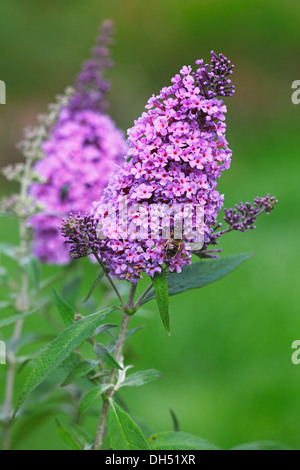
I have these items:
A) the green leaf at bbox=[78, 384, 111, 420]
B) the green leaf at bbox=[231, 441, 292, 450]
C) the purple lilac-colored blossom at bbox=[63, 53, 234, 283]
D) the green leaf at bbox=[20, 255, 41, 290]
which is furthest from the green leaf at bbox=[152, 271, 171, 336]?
the green leaf at bbox=[20, 255, 41, 290]

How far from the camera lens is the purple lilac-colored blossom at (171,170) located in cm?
64

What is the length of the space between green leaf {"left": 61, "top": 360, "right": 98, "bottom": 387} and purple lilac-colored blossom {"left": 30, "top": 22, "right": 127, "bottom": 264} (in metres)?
0.51

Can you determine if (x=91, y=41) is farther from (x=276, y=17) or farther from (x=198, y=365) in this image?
(x=198, y=365)

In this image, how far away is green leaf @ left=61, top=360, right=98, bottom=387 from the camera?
70cm

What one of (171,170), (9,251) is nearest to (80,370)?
(171,170)

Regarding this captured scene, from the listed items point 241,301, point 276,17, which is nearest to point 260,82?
point 276,17

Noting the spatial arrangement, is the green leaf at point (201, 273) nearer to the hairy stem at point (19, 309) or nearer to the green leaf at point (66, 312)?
the green leaf at point (66, 312)

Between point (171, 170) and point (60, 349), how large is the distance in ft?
0.74

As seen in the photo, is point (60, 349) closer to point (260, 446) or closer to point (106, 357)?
point (106, 357)

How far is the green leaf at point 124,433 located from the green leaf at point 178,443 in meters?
0.09

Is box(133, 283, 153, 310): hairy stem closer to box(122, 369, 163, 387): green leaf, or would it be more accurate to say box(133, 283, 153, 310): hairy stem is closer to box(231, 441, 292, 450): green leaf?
box(122, 369, 163, 387): green leaf

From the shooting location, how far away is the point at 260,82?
4605 mm

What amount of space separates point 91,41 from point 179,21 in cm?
77

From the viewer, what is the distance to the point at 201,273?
78 cm
